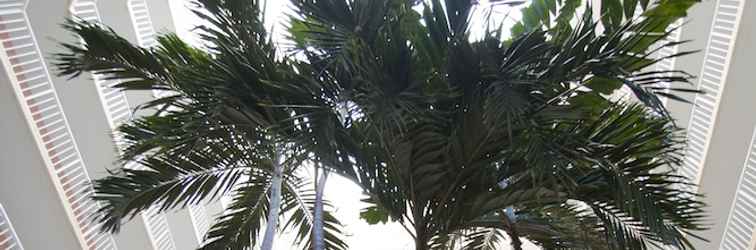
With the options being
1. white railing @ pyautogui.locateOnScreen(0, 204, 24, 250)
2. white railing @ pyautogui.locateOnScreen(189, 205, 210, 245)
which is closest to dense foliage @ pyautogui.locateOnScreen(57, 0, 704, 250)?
white railing @ pyautogui.locateOnScreen(0, 204, 24, 250)

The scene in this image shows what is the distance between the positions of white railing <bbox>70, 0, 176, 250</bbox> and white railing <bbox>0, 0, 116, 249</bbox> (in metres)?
0.55

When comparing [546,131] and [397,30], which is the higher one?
[397,30]

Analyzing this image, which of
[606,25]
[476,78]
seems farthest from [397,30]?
[606,25]

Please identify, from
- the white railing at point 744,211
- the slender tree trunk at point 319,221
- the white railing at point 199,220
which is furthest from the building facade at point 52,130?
the white railing at point 744,211

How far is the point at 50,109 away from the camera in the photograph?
7.34 m

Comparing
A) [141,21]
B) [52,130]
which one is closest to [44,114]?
[52,130]

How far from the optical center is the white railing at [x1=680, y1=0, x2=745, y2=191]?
725 cm

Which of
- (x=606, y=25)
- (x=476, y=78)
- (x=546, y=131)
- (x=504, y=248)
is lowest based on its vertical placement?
(x=504, y=248)

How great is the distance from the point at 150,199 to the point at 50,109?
464 cm

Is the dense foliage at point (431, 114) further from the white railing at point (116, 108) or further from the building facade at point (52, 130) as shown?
the white railing at point (116, 108)

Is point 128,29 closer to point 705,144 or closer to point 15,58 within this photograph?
point 15,58

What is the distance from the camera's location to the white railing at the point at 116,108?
7711 millimetres

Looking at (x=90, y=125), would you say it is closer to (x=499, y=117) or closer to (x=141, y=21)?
(x=141, y=21)

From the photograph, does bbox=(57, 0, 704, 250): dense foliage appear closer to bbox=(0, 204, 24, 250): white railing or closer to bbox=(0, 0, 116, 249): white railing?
bbox=(0, 0, 116, 249): white railing
